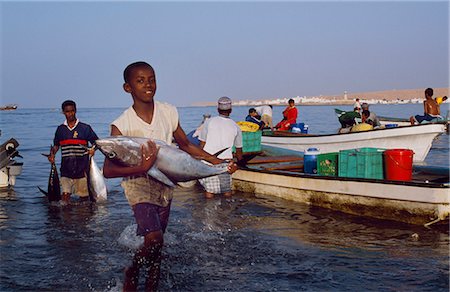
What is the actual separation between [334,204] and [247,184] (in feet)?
8.70

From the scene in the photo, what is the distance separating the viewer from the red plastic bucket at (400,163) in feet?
28.3

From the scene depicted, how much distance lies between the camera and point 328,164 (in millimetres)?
9750

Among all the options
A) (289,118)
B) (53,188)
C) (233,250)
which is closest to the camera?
(233,250)

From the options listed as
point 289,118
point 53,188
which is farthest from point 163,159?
point 289,118

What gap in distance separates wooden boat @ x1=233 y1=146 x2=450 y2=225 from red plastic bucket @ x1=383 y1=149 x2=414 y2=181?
9.8 inches

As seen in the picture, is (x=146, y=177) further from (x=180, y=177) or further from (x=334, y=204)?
(x=334, y=204)

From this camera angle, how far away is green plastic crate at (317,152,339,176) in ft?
31.7

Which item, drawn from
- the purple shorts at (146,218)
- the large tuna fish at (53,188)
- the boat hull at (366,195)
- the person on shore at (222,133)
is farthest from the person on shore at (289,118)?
the purple shorts at (146,218)

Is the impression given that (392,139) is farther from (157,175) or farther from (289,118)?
(157,175)

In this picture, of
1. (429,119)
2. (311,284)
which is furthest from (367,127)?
(311,284)

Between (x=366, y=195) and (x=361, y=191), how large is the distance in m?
0.11

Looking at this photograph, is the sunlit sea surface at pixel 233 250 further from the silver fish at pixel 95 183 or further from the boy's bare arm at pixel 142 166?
the boy's bare arm at pixel 142 166

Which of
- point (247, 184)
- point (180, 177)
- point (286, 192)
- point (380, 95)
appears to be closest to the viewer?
point (180, 177)

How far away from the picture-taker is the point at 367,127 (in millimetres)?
15953
